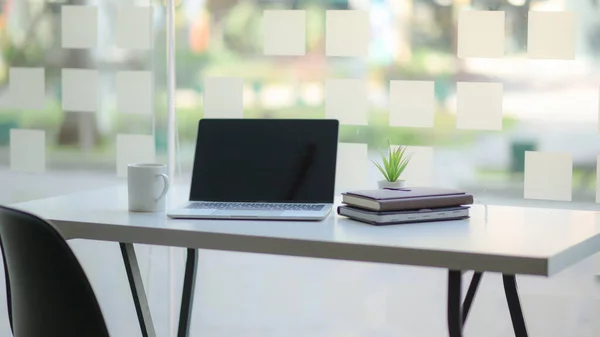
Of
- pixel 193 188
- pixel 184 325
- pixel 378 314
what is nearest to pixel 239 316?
pixel 378 314

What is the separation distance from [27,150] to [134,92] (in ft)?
1.69

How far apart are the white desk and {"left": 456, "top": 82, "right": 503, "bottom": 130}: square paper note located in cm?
62

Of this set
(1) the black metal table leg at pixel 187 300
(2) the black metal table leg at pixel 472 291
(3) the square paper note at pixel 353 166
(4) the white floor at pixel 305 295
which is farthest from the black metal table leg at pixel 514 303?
(1) the black metal table leg at pixel 187 300

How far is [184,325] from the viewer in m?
2.61

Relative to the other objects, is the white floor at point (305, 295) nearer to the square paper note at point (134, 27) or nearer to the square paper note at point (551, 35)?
the square paper note at point (134, 27)

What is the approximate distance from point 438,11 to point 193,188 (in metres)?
1.10

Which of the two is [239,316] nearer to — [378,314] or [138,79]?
[378,314]

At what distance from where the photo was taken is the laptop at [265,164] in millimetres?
2355

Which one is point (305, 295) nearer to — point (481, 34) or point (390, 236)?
point (481, 34)

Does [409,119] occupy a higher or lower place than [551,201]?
higher

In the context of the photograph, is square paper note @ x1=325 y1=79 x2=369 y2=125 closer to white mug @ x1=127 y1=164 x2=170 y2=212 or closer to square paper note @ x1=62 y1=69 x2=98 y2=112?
square paper note @ x1=62 y1=69 x2=98 y2=112

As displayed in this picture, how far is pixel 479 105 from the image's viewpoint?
2.99m

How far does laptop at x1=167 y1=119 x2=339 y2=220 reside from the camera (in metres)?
2.36

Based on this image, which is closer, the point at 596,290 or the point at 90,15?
the point at 596,290
